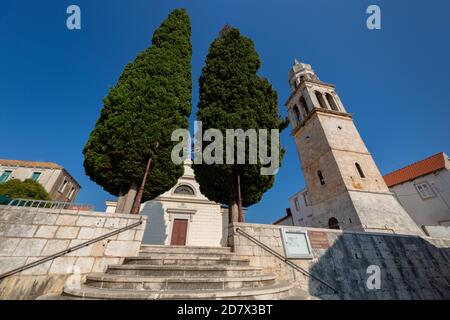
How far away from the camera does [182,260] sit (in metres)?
4.38

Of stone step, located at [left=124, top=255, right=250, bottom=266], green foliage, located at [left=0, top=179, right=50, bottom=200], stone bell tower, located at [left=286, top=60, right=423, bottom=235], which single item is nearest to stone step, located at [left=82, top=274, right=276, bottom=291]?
stone step, located at [left=124, top=255, right=250, bottom=266]

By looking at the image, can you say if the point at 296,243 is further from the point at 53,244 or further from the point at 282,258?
the point at 53,244

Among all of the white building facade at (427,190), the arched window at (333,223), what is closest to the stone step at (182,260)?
the arched window at (333,223)

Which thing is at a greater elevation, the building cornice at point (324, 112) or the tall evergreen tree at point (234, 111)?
the building cornice at point (324, 112)

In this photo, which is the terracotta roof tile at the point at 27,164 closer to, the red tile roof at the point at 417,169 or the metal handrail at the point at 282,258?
the metal handrail at the point at 282,258

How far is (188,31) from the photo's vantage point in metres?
10.2

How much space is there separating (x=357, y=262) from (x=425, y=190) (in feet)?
65.3

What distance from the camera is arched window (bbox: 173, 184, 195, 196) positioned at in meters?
16.8

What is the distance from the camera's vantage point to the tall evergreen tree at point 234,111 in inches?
287

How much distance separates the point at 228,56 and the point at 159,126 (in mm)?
5439

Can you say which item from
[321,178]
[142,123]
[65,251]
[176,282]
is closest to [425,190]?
[321,178]

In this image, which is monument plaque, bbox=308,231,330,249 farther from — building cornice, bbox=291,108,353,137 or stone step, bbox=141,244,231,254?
building cornice, bbox=291,108,353,137

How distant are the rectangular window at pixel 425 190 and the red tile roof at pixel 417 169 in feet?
3.09
